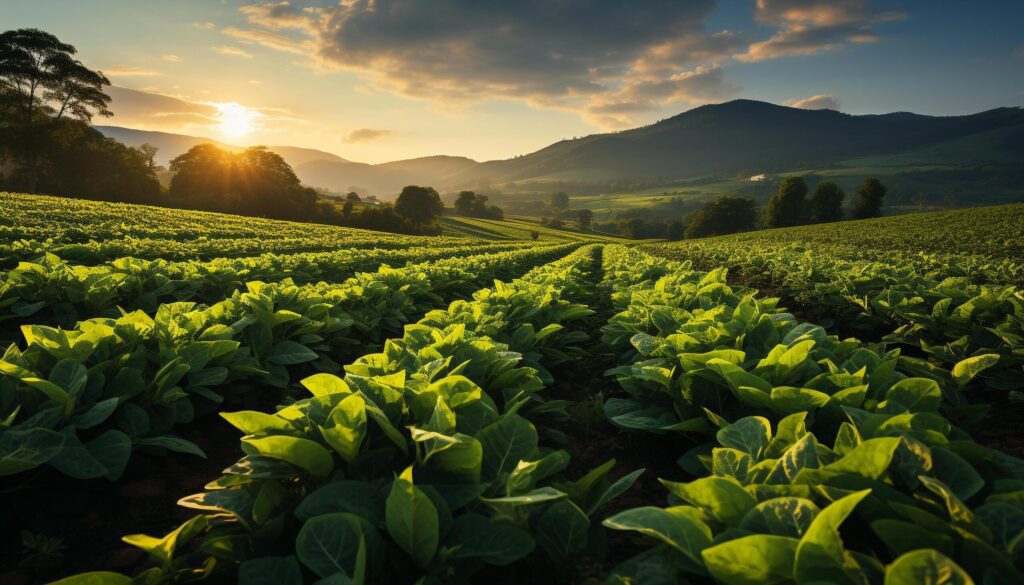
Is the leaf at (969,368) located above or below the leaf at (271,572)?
above

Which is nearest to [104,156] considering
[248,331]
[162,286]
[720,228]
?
[162,286]

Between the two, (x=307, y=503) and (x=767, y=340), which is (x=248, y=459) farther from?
(x=767, y=340)

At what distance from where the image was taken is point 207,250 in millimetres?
14797

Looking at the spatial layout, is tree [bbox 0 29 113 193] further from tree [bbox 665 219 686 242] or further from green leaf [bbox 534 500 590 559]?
tree [bbox 665 219 686 242]

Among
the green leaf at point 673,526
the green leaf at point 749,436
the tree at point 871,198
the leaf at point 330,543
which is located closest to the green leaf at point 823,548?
the green leaf at point 673,526

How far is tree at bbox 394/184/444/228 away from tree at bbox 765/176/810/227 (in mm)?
56886

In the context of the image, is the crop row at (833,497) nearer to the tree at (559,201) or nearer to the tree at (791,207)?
the tree at (791,207)

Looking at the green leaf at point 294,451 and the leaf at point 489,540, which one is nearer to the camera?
the leaf at point 489,540

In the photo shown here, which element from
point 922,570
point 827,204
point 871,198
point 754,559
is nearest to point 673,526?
point 754,559

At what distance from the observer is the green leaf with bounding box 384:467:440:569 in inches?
49.0

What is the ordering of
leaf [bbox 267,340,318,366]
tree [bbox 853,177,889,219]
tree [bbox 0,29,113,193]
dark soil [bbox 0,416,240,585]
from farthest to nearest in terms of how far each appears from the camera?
tree [bbox 853,177,889,219]
tree [bbox 0,29,113,193]
leaf [bbox 267,340,318,366]
dark soil [bbox 0,416,240,585]

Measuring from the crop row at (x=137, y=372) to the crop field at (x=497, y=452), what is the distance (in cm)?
2

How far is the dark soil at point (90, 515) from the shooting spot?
2025 mm

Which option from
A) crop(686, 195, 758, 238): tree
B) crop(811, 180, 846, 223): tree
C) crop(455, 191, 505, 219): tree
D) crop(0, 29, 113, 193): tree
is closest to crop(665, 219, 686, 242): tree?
crop(686, 195, 758, 238): tree
